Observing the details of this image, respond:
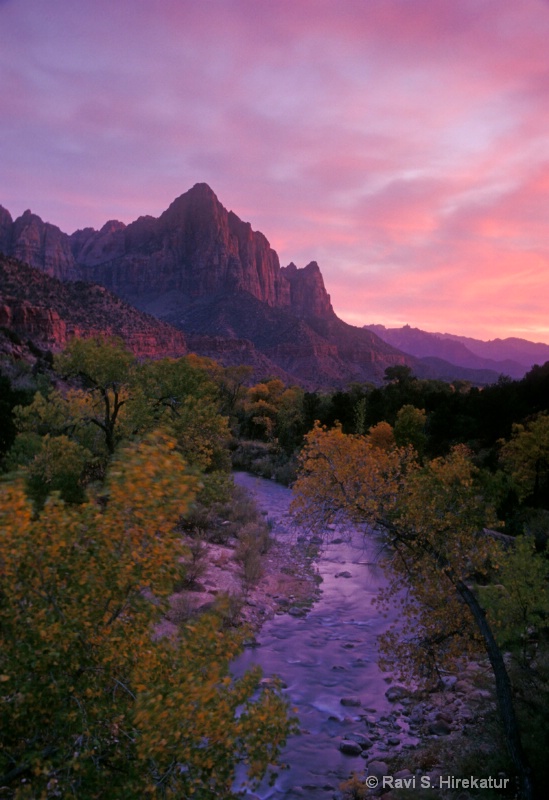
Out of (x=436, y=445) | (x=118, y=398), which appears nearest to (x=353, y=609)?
(x=118, y=398)

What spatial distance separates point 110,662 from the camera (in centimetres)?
416

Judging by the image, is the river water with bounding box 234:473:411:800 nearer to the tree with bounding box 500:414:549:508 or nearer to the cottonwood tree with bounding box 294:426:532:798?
→ the cottonwood tree with bounding box 294:426:532:798

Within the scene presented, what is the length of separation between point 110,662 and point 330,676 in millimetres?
10025

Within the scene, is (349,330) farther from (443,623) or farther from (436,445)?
(443,623)

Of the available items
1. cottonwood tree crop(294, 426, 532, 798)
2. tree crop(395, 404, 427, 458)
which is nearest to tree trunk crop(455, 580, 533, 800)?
cottonwood tree crop(294, 426, 532, 798)

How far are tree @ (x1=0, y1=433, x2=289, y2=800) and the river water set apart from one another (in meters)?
3.58

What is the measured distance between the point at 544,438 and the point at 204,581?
693 inches

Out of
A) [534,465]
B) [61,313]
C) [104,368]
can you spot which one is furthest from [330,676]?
[61,313]

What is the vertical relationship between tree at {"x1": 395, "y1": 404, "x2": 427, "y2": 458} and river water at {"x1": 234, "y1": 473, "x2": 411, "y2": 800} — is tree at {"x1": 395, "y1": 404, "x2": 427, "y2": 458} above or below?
above

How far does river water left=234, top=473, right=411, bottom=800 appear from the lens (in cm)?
897

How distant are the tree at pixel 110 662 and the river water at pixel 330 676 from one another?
11.8ft

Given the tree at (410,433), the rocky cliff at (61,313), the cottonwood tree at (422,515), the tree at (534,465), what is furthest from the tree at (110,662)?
the rocky cliff at (61,313)

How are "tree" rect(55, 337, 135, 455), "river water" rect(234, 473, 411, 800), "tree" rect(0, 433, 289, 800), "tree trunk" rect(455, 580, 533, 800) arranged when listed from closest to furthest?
"tree" rect(0, 433, 289, 800) → "tree trunk" rect(455, 580, 533, 800) → "river water" rect(234, 473, 411, 800) → "tree" rect(55, 337, 135, 455)

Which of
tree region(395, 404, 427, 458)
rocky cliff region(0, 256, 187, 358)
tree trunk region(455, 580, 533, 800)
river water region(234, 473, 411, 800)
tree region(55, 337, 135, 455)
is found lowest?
river water region(234, 473, 411, 800)
